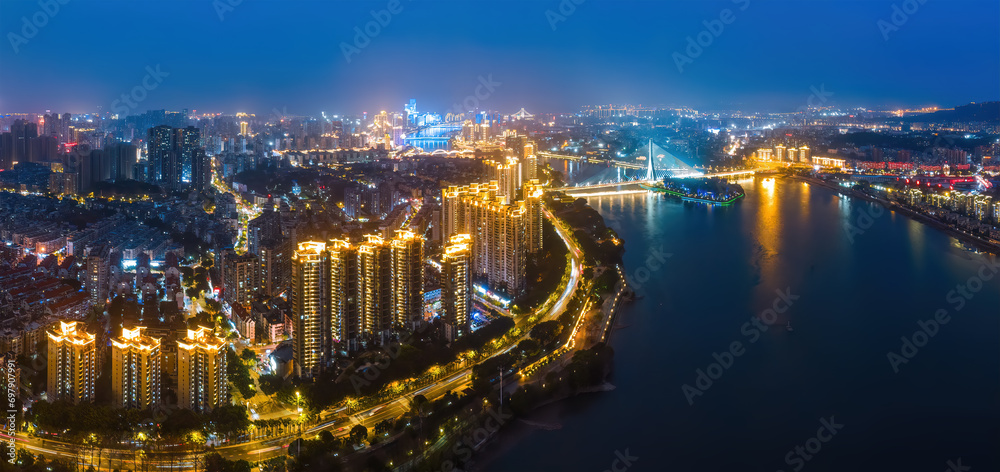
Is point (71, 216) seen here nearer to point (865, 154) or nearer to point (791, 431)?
point (791, 431)

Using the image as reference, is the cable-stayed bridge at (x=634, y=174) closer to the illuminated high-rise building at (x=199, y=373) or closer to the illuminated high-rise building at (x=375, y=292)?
the illuminated high-rise building at (x=375, y=292)

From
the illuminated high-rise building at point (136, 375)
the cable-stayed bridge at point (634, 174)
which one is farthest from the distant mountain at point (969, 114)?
the illuminated high-rise building at point (136, 375)

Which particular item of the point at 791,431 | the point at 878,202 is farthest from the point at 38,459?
the point at 878,202

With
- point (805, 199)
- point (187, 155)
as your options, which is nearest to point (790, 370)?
point (805, 199)

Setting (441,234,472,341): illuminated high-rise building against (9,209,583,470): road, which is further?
(441,234,472,341): illuminated high-rise building

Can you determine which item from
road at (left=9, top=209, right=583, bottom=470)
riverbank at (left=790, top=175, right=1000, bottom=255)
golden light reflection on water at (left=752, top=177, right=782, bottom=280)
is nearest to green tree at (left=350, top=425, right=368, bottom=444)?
road at (left=9, top=209, right=583, bottom=470)

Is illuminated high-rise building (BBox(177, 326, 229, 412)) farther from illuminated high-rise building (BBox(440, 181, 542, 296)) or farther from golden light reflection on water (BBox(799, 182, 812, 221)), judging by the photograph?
golden light reflection on water (BBox(799, 182, 812, 221))
